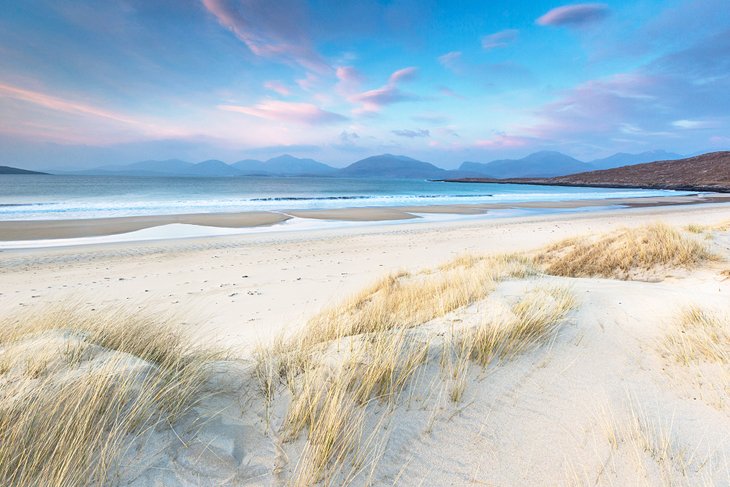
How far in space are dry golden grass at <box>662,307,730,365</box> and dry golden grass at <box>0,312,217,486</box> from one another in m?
3.73

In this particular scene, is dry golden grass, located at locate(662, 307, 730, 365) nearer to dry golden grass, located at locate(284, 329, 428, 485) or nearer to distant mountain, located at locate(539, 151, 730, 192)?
dry golden grass, located at locate(284, 329, 428, 485)

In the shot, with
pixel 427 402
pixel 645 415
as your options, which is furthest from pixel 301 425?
pixel 645 415

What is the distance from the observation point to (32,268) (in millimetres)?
8500

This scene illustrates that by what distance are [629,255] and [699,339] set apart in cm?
456

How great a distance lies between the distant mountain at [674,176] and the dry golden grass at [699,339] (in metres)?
64.1

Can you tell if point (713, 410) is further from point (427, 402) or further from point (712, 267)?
point (712, 267)

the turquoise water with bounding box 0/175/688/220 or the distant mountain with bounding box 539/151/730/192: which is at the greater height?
the distant mountain with bounding box 539/151/730/192

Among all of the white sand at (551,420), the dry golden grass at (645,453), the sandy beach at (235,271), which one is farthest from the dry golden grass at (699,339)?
the sandy beach at (235,271)

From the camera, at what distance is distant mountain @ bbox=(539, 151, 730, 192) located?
56312 mm

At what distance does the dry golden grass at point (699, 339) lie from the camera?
275cm

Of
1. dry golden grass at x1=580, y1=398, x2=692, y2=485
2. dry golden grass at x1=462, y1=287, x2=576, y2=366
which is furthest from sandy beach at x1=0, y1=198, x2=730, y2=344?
dry golden grass at x1=580, y1=398, x2=692, y2=485

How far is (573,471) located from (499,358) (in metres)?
1.06

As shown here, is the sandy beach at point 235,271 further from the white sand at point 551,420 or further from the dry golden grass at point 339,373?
the dry golden grass at point 339,373

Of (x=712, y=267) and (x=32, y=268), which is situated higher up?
(x=712, y=267)
